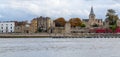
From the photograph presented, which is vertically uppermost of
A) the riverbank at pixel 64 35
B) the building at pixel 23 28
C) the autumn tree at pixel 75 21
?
the autumn tree at pixel 75 21

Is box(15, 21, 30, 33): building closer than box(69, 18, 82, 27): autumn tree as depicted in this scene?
Yes

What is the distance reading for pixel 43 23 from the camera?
507ft

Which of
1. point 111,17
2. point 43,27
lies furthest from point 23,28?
point 111,17

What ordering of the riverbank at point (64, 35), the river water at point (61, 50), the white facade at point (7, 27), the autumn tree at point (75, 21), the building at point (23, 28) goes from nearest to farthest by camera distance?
the river water at point (61, 50) → the riverbank at point (64, 35) → the building at point (23, 28) → the white facade at point (7, 27) → the autumn tree at point (75, 21)

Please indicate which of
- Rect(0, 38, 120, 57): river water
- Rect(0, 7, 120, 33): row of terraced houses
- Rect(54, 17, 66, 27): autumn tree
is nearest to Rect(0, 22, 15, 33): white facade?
Rect(0, 7, 120, 33): row of terraced houses

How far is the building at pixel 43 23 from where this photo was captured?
494ft

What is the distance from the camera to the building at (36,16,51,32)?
494 feet

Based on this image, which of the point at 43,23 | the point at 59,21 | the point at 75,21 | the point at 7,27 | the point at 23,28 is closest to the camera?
the point at 23,28

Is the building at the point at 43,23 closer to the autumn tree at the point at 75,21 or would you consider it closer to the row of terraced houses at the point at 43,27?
the row of terraced houses at the point at 43,27

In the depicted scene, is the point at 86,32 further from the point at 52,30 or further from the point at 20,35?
the point at 20,35

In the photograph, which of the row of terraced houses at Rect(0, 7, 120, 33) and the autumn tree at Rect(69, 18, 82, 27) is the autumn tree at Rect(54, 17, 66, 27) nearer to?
the autumn tree at Rect(69, 18, 82, 27)

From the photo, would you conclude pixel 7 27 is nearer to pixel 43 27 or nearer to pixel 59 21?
pixel 43 27

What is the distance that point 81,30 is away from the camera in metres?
145

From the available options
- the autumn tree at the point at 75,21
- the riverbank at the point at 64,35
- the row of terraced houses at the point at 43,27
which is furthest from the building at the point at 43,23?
the autumn tree at the point at 75,21
